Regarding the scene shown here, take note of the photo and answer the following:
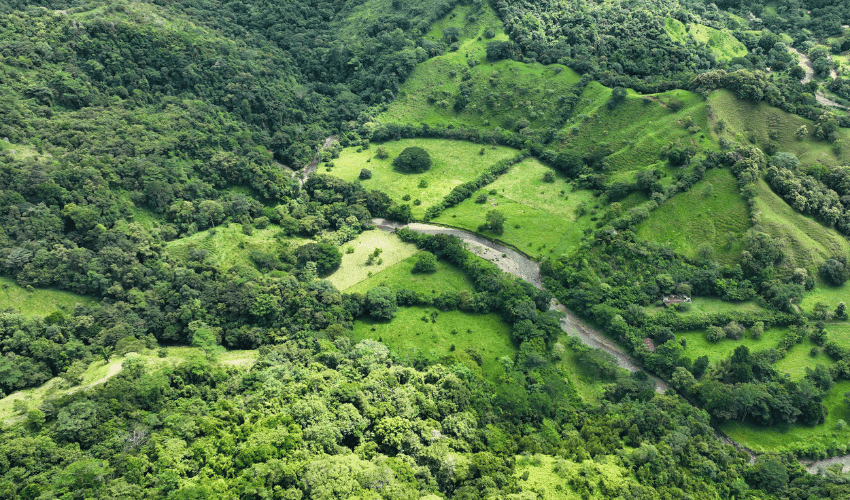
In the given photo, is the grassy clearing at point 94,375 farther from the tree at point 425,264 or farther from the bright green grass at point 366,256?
the tree at point 425,264

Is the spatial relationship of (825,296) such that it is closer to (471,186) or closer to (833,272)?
(833,272)

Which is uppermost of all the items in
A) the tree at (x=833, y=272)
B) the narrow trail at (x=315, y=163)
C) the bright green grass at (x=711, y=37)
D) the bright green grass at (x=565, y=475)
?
the bright green grass at (x=711, y=37)

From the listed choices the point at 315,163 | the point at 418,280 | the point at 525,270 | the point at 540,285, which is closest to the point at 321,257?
the point at 418,280

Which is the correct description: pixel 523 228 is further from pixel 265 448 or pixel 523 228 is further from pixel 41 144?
pixel 41 144

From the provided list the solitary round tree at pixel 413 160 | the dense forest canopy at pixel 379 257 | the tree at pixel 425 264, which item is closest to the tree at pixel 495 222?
the dense forest canopy at pixel 379 257

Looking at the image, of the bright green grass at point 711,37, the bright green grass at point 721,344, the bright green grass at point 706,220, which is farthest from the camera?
the bright green grass at point 711,37

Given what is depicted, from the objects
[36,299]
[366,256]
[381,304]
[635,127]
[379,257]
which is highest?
[635,127]

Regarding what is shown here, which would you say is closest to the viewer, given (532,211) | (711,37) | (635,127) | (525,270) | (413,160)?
(525,270)
